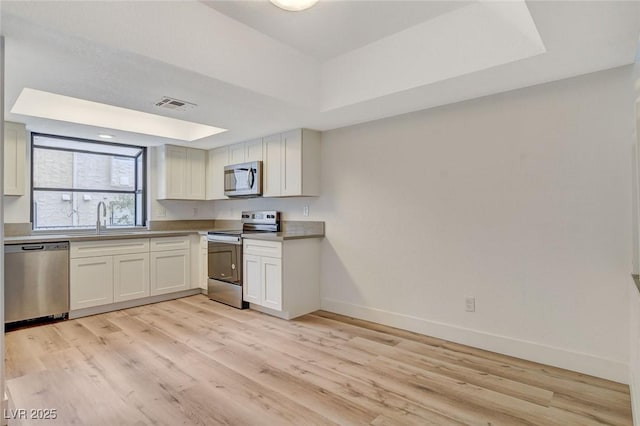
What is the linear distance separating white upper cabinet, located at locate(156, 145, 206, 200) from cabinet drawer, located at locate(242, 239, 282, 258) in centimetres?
162

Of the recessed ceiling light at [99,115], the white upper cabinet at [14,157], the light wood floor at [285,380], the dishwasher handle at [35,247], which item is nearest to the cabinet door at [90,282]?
the dishwasher handle at [35,247]

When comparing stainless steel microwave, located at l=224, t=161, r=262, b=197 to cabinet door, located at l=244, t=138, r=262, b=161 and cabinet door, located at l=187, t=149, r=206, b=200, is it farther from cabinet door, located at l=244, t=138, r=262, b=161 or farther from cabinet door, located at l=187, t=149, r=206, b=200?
cabinet door, located at l=187, t=149, r=206, b=200

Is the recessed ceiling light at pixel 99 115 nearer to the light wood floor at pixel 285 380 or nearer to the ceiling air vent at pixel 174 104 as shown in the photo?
the ceiling air vent at pixel 174 104

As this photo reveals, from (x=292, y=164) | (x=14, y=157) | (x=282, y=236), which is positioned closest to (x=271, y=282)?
(x=282, y=236)

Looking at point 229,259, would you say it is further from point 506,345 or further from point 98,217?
point 506,345

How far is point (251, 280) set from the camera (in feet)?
13.5

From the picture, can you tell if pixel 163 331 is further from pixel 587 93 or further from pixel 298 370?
pixel 587 93

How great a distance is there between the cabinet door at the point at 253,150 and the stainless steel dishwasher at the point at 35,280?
7.64ft

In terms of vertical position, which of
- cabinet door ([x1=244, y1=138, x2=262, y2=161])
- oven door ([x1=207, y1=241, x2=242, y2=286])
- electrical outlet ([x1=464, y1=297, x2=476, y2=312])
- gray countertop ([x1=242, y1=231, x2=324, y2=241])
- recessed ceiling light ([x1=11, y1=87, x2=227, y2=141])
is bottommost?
electrical outlet ([x1=464, y1=297, x2=476, y2=312])

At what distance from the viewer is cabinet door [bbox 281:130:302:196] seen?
158 inches

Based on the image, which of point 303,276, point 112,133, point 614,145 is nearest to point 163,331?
point 303,276

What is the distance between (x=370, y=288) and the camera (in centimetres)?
371

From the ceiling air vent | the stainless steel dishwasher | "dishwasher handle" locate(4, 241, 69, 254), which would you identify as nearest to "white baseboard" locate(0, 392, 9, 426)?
the stainless steel dishwasher

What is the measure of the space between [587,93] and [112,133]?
4.82 meters
